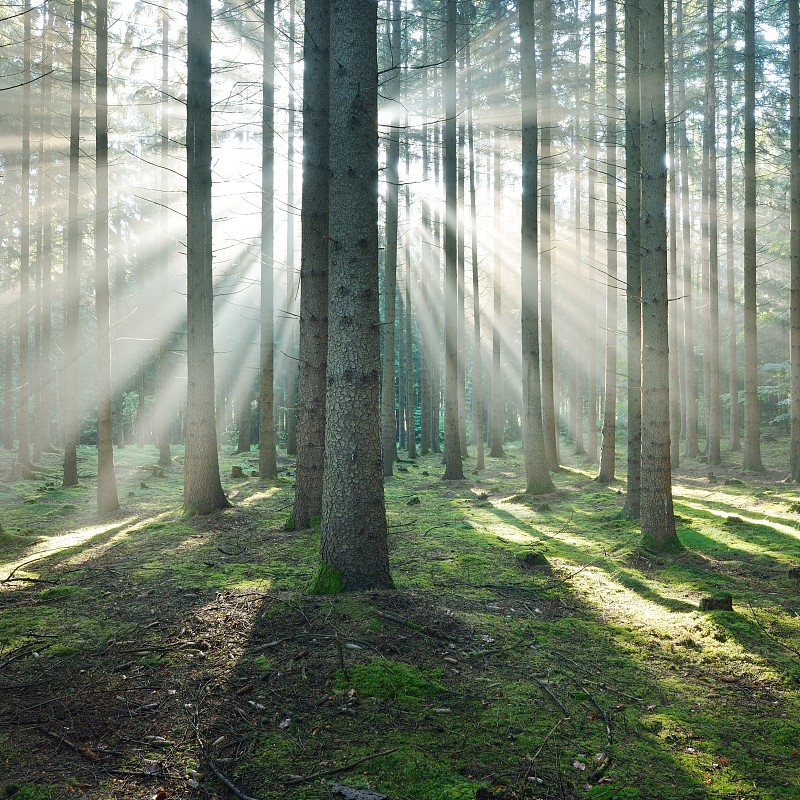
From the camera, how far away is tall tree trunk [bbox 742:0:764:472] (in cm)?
1457

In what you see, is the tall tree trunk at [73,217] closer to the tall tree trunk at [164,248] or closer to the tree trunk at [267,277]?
the tall tree trunk at [164,248]

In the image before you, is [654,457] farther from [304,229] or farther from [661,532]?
[304,229]

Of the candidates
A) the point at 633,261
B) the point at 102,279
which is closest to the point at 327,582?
the point at 633,261

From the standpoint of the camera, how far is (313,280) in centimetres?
841

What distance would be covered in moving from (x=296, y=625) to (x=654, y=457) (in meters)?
5.19

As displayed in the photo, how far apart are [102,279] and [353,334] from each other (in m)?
7.88

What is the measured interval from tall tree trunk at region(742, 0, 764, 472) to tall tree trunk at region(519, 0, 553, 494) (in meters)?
5.88

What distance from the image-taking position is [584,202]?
1055 inches

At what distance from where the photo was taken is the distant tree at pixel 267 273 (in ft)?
48.6

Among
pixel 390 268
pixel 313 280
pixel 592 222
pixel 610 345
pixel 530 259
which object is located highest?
pixel 592 222

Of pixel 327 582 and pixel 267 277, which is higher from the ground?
pixel 267 277

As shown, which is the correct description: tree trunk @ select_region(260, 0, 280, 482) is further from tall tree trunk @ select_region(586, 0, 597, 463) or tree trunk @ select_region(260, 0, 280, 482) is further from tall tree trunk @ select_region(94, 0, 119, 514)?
tall tree trunk @ select_region(586, 0, 597, 463)

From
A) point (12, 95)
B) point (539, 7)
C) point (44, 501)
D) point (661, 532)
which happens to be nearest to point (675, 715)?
point (661, 532)

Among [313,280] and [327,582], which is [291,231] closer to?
[313,280]
